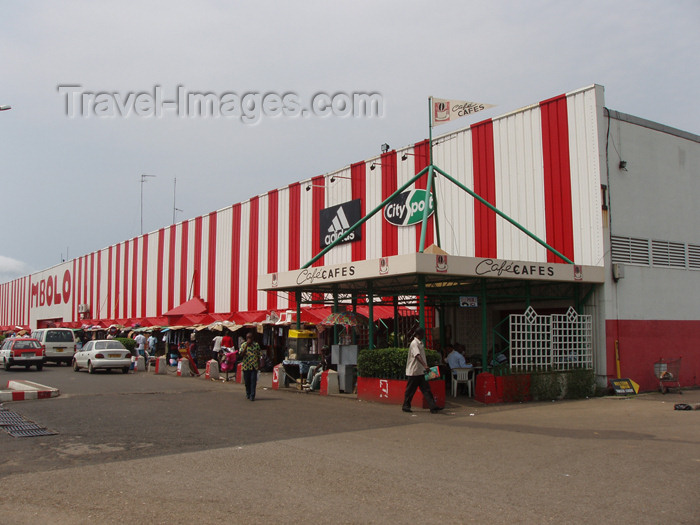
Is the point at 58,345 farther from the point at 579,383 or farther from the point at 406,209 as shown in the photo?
the point at 579,383

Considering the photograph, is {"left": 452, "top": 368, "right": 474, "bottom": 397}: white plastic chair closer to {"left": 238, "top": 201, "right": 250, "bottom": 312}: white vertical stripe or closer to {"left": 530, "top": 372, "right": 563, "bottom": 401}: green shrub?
{"left": 530, "top": 372, "right": 563, "bottom": 401}: green shrub

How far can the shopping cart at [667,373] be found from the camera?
17352 millimetres

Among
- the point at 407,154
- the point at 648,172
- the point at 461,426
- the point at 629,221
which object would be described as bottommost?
the point at 461,426

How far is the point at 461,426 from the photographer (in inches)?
454

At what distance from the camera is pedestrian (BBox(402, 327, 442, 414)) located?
13297mm

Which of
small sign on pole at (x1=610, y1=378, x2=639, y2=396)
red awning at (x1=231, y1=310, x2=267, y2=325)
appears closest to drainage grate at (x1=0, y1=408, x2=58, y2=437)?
small sign on pole at (x1=610, y1=378, x2=639, y2=396)

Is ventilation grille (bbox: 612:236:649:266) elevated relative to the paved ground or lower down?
elevated

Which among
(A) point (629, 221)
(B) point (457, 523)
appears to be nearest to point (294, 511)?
(B) point (457, 523)

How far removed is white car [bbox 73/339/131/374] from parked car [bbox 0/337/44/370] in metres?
2.51

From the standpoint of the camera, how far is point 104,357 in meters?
27.2

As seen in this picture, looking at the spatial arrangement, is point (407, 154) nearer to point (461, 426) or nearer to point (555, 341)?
point (555, 341)

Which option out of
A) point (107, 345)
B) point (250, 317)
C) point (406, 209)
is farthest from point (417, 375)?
point (107, 345)

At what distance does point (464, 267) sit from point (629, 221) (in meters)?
6.51

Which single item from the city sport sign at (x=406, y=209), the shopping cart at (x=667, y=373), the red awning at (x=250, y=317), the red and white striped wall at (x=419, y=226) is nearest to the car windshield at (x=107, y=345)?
the red awning at (x=250, y=317)
